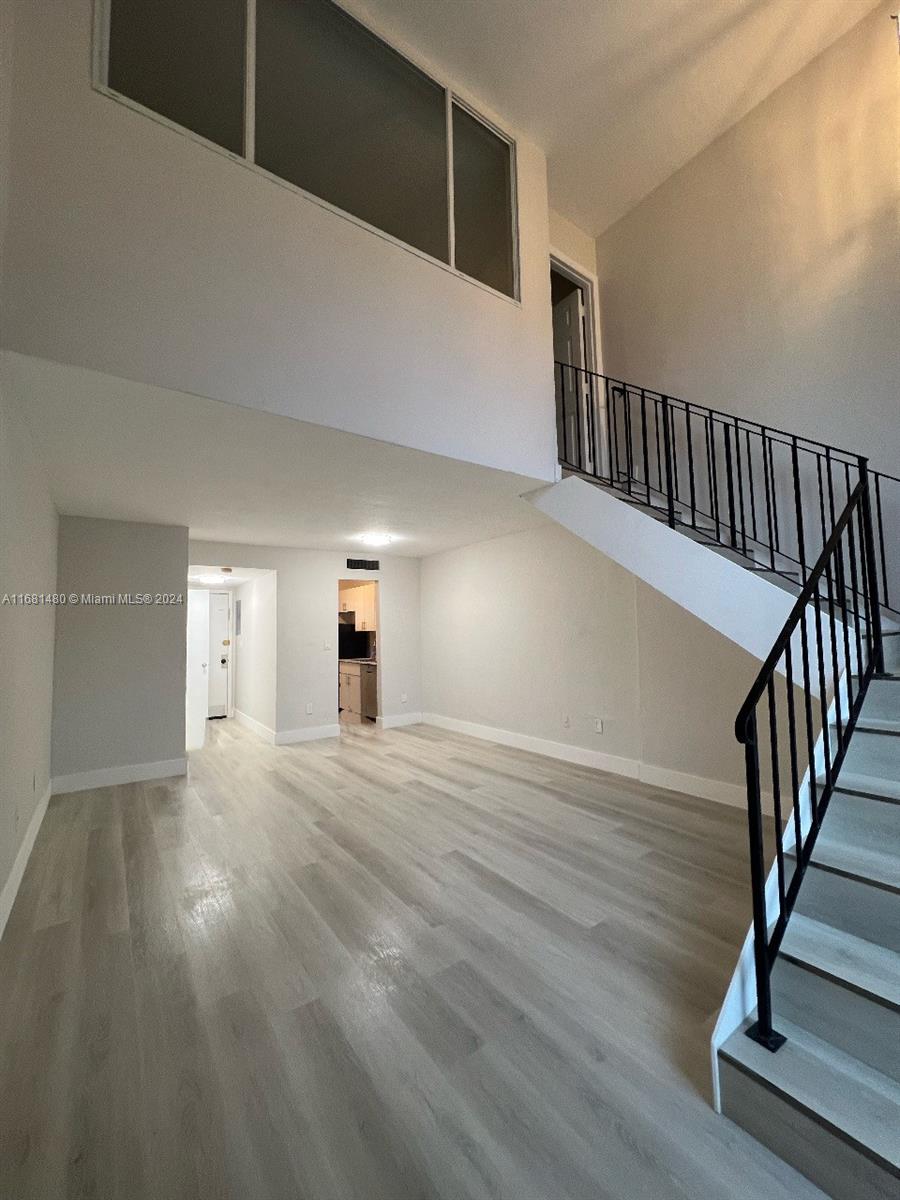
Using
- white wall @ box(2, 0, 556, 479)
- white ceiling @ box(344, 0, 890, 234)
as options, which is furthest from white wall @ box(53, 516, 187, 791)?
white ceiling @ box(344, 0, 890, 234)

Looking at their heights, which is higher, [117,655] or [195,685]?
[117,655]

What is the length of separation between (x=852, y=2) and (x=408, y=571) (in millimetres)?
6351

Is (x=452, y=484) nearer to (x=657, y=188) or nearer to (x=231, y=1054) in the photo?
(x=231, y=1054)

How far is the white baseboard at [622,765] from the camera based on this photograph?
12.5 feet

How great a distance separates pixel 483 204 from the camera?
379cm

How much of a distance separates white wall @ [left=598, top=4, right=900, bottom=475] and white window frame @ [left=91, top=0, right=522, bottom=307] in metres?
1.83

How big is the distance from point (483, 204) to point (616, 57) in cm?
118

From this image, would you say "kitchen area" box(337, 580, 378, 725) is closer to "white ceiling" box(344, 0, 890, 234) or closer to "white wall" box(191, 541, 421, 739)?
"white wall" box(191, 541, 421, 739)

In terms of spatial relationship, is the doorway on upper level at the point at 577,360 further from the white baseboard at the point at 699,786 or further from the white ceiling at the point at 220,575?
the white ceiling at the point at 220,575

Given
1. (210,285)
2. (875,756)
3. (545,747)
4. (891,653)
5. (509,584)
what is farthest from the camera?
(509,584)

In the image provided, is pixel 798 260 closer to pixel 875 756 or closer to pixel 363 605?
pixel 875 756

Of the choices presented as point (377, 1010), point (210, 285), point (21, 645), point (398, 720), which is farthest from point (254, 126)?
point (398, 720)

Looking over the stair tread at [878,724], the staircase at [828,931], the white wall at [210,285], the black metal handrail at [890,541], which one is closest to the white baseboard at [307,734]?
the white wall at [210,285]

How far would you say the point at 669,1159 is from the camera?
130cm
